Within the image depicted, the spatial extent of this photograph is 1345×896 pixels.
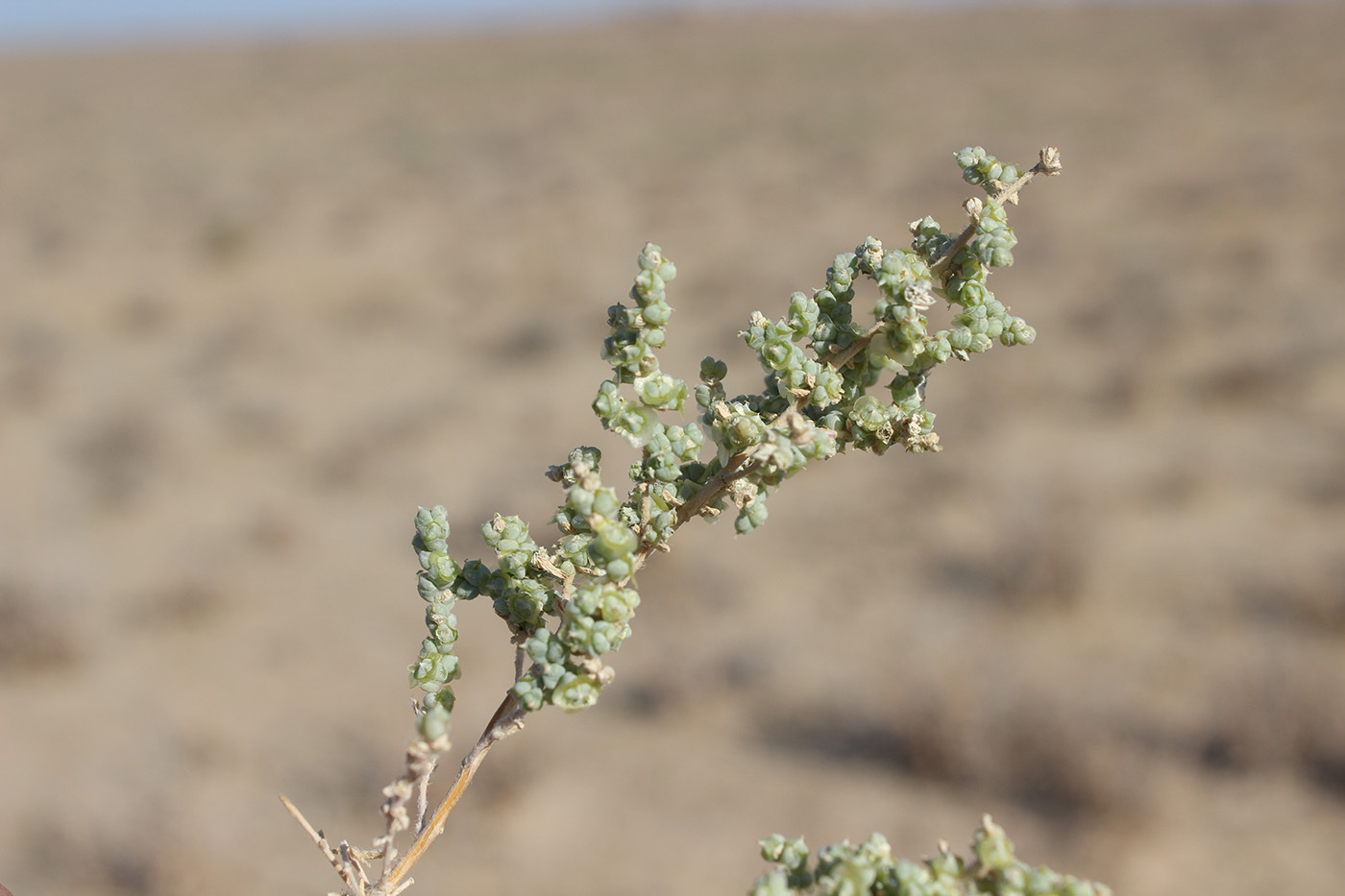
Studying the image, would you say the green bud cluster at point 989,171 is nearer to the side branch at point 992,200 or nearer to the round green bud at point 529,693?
the side branch at point 992,200

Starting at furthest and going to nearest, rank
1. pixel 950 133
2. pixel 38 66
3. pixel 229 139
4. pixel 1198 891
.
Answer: pixel 38 66 → pixel 229 139 → pixel 950 133 → pixel 1198 891

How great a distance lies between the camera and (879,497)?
9.57 metres

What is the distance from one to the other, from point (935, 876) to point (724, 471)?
53 centimetres

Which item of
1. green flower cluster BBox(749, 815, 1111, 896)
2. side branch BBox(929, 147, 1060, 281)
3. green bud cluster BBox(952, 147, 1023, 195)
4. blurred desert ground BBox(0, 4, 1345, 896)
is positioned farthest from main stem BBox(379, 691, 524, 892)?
blurred desert ground BBox(0, 4, 1345, 896)

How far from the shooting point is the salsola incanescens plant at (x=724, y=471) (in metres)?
1.15

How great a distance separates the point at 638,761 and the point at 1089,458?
565cm

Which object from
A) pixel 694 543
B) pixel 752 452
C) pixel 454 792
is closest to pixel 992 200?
pixel 752 452

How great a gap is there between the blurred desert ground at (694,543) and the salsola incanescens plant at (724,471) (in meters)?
5.07

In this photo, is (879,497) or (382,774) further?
(879,497)

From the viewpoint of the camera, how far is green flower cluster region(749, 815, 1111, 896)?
1.09 metres

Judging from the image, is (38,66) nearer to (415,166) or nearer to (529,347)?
(415,166)

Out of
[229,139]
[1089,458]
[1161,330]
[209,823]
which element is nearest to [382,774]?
[209,823]

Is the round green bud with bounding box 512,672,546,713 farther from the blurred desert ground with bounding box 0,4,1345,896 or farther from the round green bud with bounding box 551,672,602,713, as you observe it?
the blurred desert ground with bounding box 0,4,1345,896

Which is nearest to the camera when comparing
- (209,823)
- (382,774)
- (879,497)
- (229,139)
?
(209,823)
